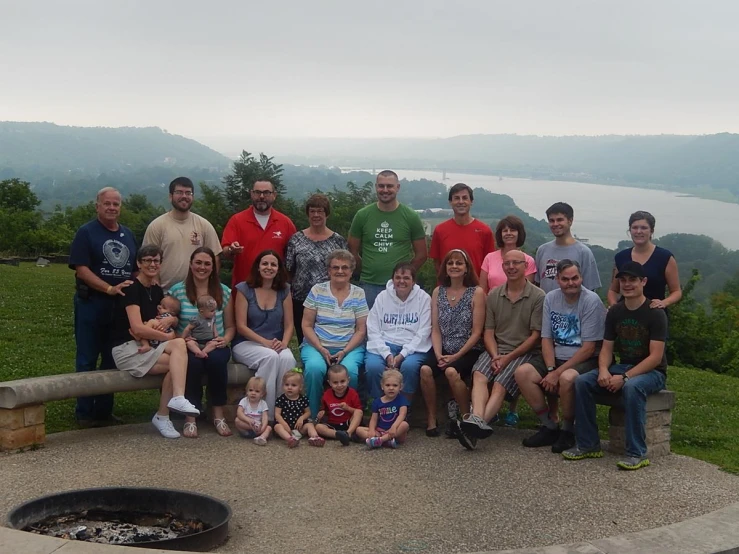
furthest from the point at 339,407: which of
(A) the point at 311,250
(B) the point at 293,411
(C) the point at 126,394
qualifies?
(C) the point at 126,394

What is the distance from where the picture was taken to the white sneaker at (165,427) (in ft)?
22.6

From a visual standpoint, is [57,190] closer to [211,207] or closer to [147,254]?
[211,207]

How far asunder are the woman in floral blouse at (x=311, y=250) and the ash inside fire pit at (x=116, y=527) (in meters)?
2.94

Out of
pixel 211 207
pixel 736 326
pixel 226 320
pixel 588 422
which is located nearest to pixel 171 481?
pixel 226 320

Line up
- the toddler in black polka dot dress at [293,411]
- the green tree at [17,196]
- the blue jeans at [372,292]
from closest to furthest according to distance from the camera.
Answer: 1. the toddler in black polka dot dress at [293,411]
2. the blue jeans at [372,292]
3. the green tree at [17,196]

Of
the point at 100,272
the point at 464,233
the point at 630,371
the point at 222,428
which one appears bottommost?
the point at 222,428

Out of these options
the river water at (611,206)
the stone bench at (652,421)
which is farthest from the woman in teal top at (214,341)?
the river water at (611,206)

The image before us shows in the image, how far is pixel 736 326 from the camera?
2306 centimetres

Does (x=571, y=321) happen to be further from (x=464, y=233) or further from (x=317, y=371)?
(x=317, y=371)

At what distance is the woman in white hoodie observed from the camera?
23.4 ft

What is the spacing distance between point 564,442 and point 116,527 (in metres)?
3.52

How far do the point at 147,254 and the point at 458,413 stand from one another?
2.97m

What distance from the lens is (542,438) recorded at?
22.5 feet

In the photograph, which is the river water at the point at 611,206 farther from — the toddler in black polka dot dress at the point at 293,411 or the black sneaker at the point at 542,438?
the toddler in black polka dot dress at the point at 293,411
